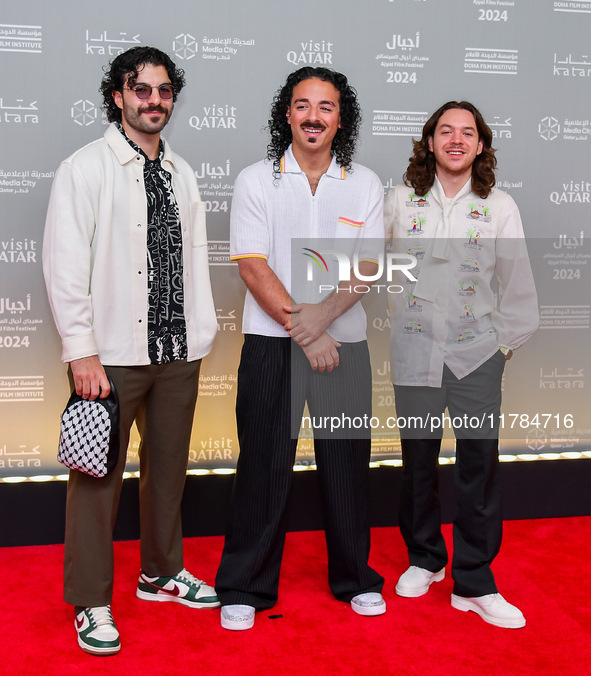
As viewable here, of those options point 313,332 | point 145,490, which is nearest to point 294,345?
point 313,332

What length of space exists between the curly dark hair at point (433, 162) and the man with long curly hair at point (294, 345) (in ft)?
0.56

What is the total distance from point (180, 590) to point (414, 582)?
0.82 meters

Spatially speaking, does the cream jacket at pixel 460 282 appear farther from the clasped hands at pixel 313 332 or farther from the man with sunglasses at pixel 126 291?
the man with sunglasses at pixel 126 291

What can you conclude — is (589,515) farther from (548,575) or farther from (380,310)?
(380,310)

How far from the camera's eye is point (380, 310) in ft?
10.4

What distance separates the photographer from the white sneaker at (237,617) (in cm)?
222

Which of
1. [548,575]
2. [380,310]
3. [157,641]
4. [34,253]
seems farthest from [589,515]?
[34,253]

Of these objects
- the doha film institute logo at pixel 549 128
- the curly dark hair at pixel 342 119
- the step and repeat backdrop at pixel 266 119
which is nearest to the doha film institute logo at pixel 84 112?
the step and repeat backdrop at pixel 266 119

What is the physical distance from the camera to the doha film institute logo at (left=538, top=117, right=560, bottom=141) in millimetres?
3156

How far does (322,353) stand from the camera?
2211 mm

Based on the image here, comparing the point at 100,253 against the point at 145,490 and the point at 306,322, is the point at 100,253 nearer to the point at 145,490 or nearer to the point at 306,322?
the point at 306,322

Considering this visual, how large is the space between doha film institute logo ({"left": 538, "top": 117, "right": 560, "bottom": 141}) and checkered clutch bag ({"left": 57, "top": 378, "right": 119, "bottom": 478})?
228 centimetres

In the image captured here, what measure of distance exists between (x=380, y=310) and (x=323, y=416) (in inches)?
40.7

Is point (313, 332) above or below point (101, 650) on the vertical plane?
above
